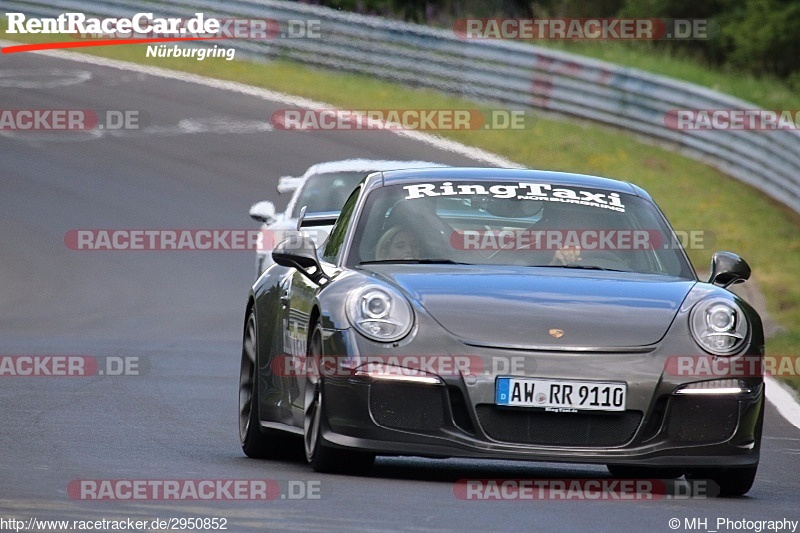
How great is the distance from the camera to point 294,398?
9.11 metres

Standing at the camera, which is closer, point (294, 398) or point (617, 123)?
point (294, 398)

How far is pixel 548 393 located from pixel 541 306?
0.43 metres

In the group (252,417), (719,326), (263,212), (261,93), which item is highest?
(719,326)

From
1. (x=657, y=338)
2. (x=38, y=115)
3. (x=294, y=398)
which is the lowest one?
(x=38, y=115)

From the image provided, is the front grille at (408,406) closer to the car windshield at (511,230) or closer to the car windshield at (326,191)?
the car windshield at (511,230)

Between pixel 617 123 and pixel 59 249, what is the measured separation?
8.63m

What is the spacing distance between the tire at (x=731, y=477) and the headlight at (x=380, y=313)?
4.47 ft

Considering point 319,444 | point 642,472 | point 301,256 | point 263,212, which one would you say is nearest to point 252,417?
point 301,256

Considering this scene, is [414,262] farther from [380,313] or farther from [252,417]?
[252,417]

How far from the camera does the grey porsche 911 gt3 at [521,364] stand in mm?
8227

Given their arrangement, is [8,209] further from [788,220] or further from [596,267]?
[596,267]

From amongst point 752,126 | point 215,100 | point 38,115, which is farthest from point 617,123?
point 38,115

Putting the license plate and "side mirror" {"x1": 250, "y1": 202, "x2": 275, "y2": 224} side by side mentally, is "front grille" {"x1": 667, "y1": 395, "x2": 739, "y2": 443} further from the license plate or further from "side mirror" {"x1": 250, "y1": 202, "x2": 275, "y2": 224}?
"side mirror" {"x1": 250, "y1": 202, "x2": 275, "y2": 224}

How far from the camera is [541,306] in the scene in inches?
333
